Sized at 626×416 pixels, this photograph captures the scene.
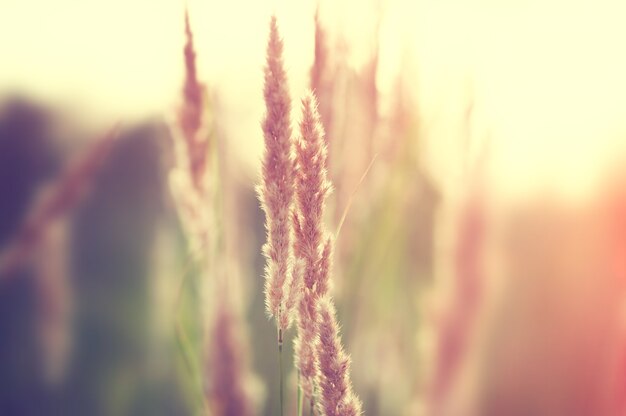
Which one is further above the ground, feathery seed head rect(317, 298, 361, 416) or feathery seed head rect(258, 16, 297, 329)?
feathery seed head rect(258, 16, 297, 329)

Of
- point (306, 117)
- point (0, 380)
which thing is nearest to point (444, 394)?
point (306, 117)

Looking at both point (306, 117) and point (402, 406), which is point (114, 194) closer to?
point (402, 406)

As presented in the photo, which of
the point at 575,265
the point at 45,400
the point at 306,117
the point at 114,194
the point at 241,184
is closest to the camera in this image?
the point at 306,117

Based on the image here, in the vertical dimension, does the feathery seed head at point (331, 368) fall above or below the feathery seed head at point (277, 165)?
below

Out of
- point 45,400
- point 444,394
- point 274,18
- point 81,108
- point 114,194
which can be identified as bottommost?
point 45,400

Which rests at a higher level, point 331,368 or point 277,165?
point 277,165

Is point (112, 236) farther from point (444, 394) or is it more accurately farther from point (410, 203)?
point (444, 394)

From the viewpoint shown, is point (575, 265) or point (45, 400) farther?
point (575, 265)

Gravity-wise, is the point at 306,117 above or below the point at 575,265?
above

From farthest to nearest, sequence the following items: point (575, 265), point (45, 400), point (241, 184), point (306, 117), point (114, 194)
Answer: point (114, 194) → point (575, 265) → point (45, 400) → point (241, 184) → point (306, 117)

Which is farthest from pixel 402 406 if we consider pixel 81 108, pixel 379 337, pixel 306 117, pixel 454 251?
pixel 81 108
